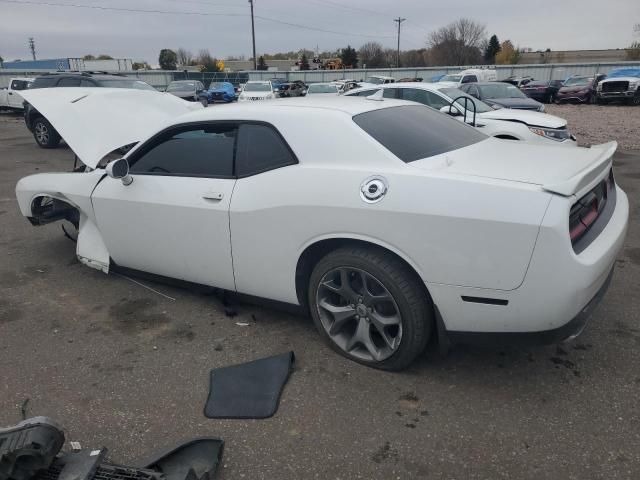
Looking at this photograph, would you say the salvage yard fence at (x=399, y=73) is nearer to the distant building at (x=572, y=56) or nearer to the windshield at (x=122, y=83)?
the windshield at (x=122, y=83)

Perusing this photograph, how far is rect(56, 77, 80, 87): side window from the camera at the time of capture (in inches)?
476

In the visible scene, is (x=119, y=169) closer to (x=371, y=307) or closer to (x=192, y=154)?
(x=192, y=154)

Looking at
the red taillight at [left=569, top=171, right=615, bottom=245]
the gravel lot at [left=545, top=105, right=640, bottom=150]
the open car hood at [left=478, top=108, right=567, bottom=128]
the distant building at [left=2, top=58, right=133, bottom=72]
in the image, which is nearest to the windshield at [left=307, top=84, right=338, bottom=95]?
the gravel lot at [left=545, top=105, right=640, bottom=150]

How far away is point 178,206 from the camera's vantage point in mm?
3408

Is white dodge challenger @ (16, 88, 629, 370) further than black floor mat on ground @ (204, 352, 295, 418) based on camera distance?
No

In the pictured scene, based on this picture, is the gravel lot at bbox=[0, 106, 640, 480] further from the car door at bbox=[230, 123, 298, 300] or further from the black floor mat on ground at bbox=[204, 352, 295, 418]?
the car door at bbox=[230, 123, 298, 300]

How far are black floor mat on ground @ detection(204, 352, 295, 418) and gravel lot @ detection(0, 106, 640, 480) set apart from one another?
63mm

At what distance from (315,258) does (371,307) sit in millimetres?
468

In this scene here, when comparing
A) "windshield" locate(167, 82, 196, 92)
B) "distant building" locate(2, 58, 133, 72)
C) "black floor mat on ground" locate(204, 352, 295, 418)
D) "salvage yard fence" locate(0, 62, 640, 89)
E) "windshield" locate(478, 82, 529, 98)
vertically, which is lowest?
"black floor mat on ground" locate(204, 352, 295, 418)

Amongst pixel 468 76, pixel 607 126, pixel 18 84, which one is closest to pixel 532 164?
pixel 607 126

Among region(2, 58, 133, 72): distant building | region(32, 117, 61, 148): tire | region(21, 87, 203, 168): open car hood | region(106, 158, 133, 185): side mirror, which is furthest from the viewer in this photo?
region(2, 58, 133, 72): distant building

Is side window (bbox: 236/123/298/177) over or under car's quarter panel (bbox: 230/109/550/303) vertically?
over

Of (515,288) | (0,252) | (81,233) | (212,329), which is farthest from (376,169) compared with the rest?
(0,252)

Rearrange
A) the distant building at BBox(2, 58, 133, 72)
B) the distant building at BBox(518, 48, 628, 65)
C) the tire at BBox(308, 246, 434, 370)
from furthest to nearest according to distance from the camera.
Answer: the distant building at BBox(518, 48, 628, 65), the distant building at BBox(2, 58, 133, 72), the tire at BBox(308, 246, 434, 370)
